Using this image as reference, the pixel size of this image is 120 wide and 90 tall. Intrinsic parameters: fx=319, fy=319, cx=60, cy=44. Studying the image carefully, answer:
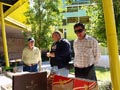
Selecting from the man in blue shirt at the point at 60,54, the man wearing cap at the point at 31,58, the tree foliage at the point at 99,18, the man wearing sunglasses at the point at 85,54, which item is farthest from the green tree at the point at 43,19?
the man wearing sunglasses at the point at 85,54

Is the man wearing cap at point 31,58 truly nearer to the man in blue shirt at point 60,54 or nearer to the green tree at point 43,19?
the man in blue shirt at point 60,54

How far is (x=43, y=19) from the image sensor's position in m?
16.1

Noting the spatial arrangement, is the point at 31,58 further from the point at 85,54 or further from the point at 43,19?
the point at 43,19

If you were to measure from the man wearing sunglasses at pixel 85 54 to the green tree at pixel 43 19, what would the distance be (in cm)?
1067

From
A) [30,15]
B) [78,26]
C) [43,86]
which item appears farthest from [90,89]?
[30,15]

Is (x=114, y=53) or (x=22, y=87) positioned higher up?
(x=114, y=53)

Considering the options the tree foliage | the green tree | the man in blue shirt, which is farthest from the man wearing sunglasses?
the green tree

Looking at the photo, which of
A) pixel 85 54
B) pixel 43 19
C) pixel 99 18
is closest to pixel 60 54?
pixel 85 54

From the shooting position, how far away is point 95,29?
294 inches

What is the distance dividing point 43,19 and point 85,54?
11.2 meters

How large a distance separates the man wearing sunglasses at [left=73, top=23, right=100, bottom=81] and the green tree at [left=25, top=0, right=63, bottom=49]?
10.7m

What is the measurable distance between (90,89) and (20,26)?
17.3 m

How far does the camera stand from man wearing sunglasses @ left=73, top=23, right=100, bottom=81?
196 inches

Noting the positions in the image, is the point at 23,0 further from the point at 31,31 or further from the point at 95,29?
the point at 95,29
